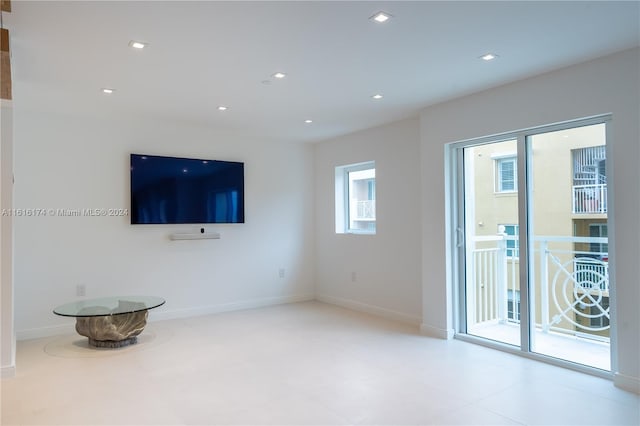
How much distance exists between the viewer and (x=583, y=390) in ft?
9.63

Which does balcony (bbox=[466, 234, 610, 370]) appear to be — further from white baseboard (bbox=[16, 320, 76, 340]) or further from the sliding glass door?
white baseboard (bbox=[16, 320, 76, 340])

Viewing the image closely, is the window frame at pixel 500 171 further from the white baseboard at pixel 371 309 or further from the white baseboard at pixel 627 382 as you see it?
the white baseboard at pixel 371 309

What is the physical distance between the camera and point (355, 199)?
6160 millimetres

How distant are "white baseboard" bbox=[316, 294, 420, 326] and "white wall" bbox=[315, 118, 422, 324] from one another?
0.04 feet

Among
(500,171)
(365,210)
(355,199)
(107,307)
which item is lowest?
(107,307)

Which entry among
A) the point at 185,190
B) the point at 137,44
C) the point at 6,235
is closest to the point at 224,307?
the point at 185,190

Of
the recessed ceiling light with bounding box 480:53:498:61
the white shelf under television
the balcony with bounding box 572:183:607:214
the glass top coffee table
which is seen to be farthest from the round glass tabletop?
the balcony with bounding box 572:183:607:214

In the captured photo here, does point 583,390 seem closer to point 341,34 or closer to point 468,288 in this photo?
point 468,288

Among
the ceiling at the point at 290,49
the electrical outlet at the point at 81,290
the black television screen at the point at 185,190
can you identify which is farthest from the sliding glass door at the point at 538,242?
the electrical outlet at the point at 81,290

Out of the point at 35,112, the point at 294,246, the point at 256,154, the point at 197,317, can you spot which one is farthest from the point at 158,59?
the point at 294,246

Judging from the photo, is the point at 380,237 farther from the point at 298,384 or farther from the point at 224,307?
the point at 298,384

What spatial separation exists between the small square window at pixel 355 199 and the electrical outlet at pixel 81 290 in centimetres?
331

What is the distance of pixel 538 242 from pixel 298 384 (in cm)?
241

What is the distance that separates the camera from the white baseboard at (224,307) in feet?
16.9
